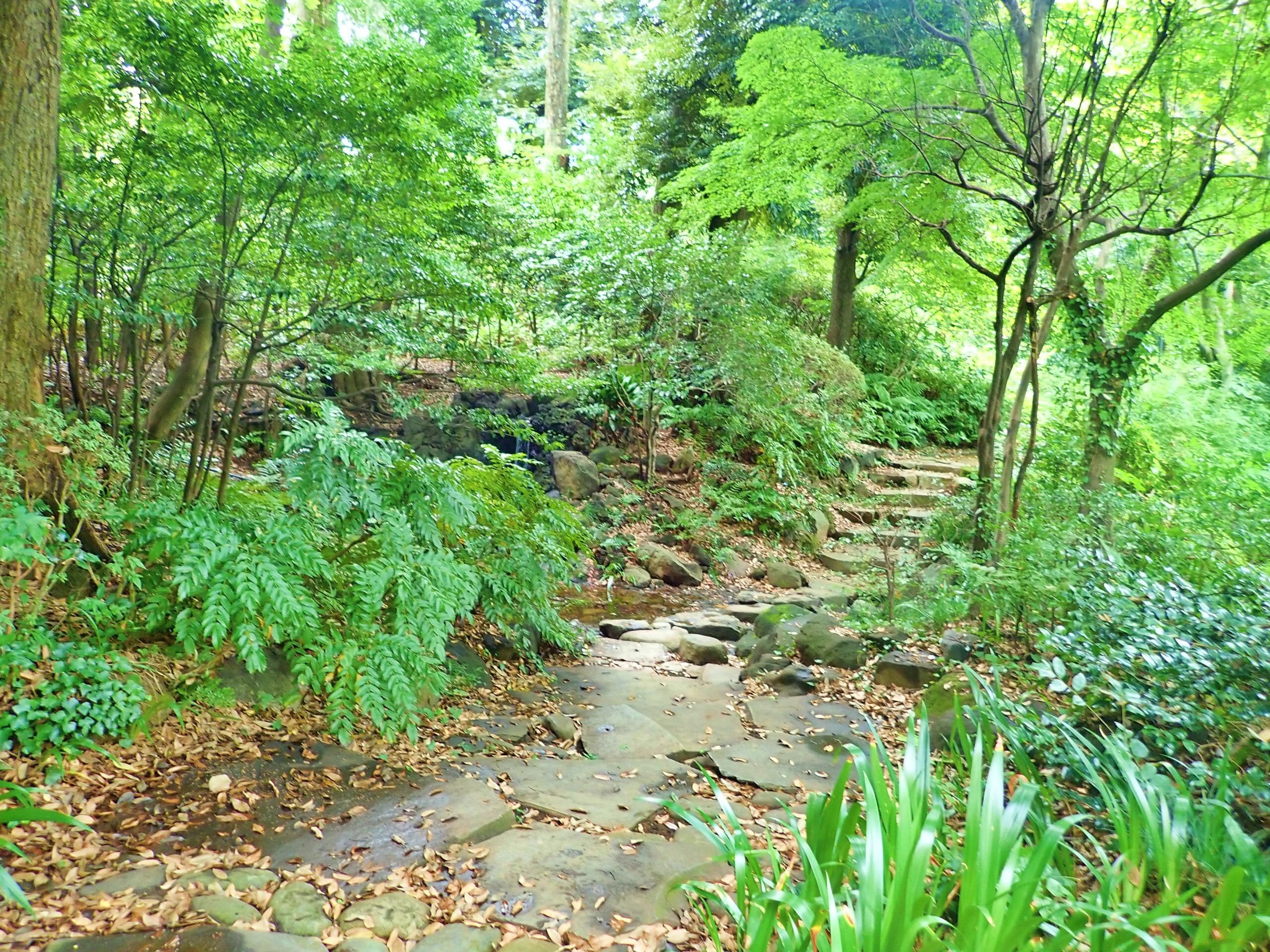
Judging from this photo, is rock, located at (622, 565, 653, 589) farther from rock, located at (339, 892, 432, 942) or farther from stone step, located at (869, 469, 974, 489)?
rock, located at (339, 892, 432, 942)

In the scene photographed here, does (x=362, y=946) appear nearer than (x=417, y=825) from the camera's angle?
Yes

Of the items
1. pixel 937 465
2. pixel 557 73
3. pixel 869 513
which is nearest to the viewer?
pixel 869 513

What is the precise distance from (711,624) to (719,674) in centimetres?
139

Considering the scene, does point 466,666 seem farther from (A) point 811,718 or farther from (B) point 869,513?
(B) point 869,513

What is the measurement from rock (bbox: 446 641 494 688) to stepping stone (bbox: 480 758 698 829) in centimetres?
97

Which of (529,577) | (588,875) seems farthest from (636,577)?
(588,875)

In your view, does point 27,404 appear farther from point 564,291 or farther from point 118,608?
point 564,291

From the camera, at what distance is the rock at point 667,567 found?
915cm

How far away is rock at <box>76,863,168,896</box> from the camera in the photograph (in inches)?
96.0

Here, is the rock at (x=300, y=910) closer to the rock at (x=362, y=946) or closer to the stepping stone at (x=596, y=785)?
the rock at (x=362, y=946)

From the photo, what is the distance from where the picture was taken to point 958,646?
514 cm

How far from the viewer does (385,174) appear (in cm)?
458

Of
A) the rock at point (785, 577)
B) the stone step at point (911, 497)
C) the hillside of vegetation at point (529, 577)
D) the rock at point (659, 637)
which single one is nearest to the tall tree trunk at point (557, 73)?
the hillside of vegetation at point (529, 577)

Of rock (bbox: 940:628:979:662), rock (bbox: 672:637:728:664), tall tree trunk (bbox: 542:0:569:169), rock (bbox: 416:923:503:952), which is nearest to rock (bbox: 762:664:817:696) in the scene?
rock (bbox: 672:637:728:664)
